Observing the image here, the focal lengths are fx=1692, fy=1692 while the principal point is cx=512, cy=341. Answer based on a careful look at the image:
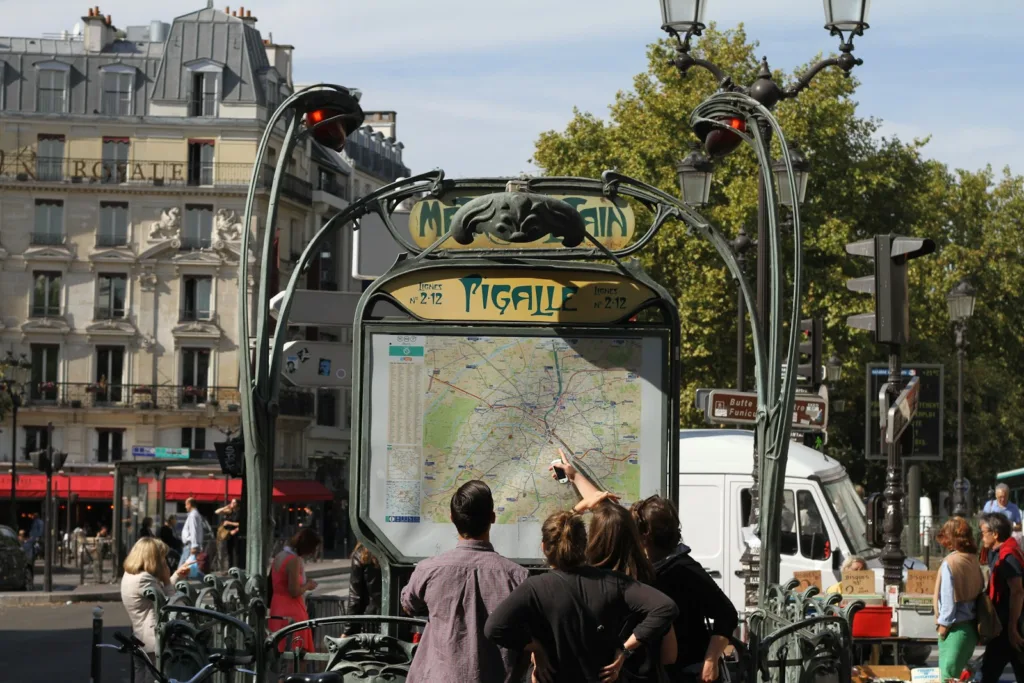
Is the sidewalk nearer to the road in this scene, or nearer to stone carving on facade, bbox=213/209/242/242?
the road

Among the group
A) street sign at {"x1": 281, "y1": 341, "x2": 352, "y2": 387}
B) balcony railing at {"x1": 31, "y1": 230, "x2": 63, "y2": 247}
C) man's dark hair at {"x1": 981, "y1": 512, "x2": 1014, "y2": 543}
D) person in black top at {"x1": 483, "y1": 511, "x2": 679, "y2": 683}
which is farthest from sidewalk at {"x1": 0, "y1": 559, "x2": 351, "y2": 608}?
balcony railing at {"x1": 31, "y1": 230, "x2": 63, "y2": 247}

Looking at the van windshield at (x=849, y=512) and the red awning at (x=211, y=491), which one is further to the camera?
the red awning at (x=211, y=491)

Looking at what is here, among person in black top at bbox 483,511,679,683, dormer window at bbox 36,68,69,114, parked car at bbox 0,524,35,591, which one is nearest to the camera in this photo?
person in black top at bbox 483,511,679,683

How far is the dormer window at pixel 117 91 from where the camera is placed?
223ft

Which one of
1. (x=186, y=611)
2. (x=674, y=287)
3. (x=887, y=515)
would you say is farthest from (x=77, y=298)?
(x=186, y=611)

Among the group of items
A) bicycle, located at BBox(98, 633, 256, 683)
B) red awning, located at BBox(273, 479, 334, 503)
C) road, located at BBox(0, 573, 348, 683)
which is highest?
bicycle, located at BBox(98, 633, 256, 683)

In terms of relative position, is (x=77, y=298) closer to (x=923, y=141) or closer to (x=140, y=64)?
(x=140, y=64)

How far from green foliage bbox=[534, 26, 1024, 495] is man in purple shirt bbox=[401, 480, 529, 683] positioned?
35726 millimetres

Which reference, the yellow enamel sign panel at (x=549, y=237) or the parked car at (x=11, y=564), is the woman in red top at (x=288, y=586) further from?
the parked car at (x=11, y=564)

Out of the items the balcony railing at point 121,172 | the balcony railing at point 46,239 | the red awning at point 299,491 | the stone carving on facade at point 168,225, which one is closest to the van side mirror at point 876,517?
the red awning at point 299,491

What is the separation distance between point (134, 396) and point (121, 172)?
887 cm

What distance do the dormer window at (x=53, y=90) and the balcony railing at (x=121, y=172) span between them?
A: 2.56 metres

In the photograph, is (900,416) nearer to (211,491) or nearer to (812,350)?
(812,350)

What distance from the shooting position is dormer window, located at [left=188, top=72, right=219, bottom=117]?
68.3 metres
